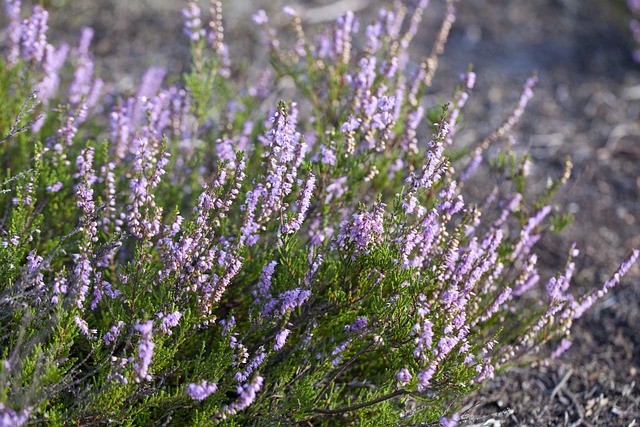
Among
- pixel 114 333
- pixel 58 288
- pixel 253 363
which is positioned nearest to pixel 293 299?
pixel 253 363

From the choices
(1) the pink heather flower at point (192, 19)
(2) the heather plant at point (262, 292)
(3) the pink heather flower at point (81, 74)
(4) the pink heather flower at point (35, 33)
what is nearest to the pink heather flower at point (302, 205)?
(2) the heather plant at point (262, 292)

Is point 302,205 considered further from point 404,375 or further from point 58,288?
point 58,288

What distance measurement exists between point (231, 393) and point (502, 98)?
5.03m

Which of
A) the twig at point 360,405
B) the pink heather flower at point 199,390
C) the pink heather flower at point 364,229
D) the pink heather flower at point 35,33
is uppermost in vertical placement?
the pink heather flower at point 35,33

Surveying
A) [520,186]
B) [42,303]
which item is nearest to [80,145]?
[42,303]

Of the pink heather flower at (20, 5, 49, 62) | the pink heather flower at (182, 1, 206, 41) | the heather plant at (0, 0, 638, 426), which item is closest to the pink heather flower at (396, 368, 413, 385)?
the heather plant at (0, 0, 638, 426)

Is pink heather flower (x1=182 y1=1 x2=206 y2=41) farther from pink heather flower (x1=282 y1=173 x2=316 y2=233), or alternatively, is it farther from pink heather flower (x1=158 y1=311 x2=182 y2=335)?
pink heather flower (x1=158 y1=311 x2=182 y2=335)

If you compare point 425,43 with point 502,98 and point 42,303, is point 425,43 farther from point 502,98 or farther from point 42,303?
point 42,303

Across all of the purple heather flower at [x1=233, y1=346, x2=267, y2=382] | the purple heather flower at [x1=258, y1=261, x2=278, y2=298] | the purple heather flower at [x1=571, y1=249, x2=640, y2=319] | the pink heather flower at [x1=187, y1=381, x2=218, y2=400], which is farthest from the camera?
the purple heather flower at [x1=571, y1=249, x2=640, y2=319]

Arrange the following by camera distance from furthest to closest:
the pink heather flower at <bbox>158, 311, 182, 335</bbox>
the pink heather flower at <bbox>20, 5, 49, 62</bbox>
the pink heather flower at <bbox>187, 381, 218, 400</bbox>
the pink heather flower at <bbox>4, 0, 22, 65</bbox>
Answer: the pink heather flower at <bbox>4, 0, 22, 65</bbox> < the pink heather flower at <bbox>20, 5, 49, 62</bbox> < the pink heather flower at <bbox>158, 311, 182, 335</bbox> < the pink heather flower at <bbox>187, 381, 218, 400</bbox>

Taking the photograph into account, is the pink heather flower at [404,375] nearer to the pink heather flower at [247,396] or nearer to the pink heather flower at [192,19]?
the pink heather flower at [247,396]

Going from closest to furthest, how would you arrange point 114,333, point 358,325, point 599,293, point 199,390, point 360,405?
point 199,390
point 114,333
point 360,405
point 358,325
point 599,293

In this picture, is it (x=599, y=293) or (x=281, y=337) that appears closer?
(x=281, y=337)

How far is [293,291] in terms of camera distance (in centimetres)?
256
